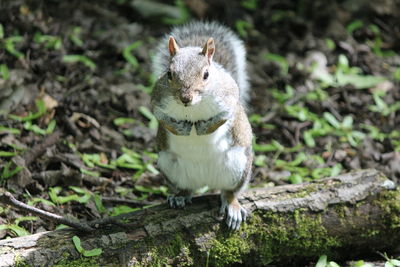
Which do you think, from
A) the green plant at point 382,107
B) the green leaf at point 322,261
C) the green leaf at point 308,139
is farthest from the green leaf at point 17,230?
the green plant at point 382,107

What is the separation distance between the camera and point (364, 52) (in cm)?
631

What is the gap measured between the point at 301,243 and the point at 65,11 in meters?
3.78

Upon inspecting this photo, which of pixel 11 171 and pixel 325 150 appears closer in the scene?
pixel 11 171

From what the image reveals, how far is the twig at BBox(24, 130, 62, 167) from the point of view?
418cm

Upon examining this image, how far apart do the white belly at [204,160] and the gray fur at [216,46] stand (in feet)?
1.84

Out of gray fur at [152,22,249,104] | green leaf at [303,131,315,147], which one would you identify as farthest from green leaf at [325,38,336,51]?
gray fur at [152,22,249,104]

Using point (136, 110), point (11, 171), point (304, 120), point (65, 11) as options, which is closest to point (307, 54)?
point (304, 120)

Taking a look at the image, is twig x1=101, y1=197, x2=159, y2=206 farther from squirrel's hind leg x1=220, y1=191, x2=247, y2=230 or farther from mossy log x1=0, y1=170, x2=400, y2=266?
squirrel's hind leg x1=220, y1=191, x2=247, y2=230

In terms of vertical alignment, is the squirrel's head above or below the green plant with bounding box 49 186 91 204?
above

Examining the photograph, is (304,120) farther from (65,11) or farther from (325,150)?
(65,11)

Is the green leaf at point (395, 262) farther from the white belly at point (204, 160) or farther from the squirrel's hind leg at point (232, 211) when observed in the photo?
the white belly at point (204, 160)

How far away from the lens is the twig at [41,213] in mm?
2869

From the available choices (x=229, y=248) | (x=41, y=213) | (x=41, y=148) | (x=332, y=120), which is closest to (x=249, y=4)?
(x=332, y=120)

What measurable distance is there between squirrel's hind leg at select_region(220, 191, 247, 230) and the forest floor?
77 centimetres
